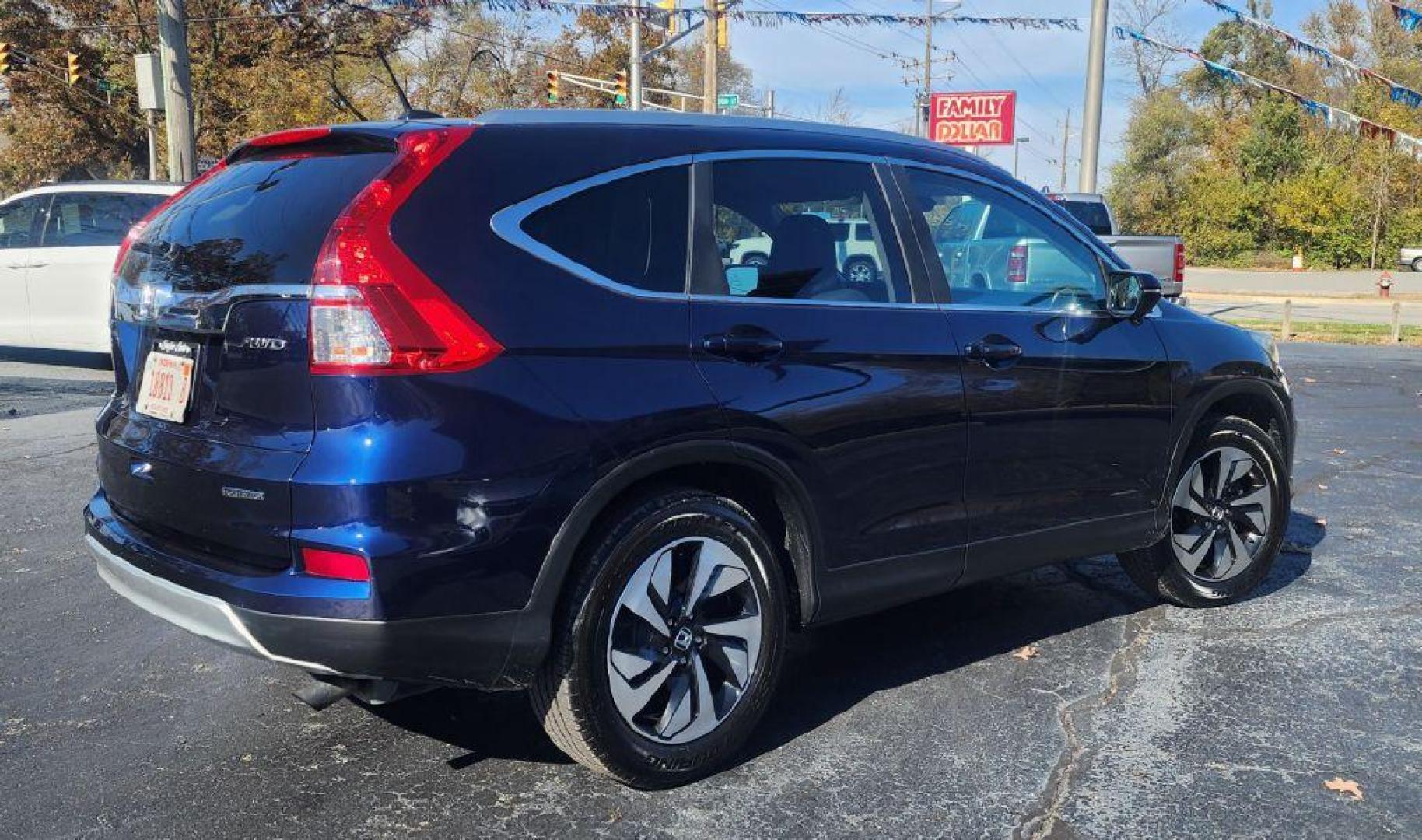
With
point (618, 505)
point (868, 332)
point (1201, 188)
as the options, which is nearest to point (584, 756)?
point (618, 505)

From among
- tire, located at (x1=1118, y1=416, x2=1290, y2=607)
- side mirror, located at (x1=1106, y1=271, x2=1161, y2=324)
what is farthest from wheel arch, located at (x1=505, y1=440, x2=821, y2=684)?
tire, located at (x1=1118, y1=416, x2=1290, y2=607)

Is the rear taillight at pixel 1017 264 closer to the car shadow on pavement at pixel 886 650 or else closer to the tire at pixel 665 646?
the car shadow on pavement at pixel 886 650

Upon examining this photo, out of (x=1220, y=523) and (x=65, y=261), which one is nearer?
(x=1220, y=523)

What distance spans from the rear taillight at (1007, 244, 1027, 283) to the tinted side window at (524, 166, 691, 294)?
144cm

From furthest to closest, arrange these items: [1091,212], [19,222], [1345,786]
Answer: [1091,212], [19,222], [1345,786]

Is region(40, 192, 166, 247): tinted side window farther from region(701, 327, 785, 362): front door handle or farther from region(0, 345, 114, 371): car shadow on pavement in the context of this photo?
region(701, 327, 785, 362): front door handle

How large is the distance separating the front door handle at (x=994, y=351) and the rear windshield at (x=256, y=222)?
6.39 feet

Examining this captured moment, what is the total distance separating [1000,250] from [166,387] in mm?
2799

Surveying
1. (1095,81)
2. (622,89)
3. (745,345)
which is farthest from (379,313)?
(622,89)

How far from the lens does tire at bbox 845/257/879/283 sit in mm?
3818

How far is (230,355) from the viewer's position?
3.04 metres

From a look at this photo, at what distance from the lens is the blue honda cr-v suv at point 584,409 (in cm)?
286

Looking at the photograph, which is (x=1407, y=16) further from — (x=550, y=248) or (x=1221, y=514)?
(x=550, y=248)

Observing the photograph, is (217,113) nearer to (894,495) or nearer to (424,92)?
(424,92)
